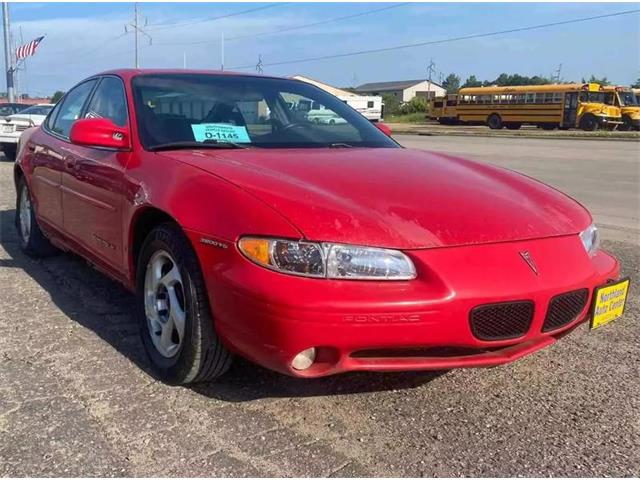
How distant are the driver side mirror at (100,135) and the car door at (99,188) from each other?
0.23ft

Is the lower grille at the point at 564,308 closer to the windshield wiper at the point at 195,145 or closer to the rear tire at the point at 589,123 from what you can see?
the windshield wiper at the point at 195,145

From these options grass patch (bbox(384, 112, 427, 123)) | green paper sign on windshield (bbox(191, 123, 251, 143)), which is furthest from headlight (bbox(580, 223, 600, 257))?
grass patch (bbox(384, 112, 427, 123))

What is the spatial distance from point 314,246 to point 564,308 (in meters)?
1.09

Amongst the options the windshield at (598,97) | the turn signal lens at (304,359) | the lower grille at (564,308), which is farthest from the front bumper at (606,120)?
the turn signal lens at (304,359)

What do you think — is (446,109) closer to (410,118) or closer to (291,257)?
(410,118)

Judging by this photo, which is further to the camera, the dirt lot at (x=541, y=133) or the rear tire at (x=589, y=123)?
the rear tire at (x=589, y=123)

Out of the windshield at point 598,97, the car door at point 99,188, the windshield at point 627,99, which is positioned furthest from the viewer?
the windshield at point 627,99

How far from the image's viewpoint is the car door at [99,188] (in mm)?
3463

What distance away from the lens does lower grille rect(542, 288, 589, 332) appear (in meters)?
2.65

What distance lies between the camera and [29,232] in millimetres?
5367

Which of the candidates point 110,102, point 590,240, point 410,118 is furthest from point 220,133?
point 410,118

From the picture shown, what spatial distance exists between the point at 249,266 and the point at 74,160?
212 centimetres

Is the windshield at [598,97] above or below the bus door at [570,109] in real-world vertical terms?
above

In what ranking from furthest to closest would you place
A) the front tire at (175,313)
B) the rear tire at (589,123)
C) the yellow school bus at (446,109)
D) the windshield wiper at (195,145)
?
the yellow school bus at (446,109)
the rear tire at (589,123)
the windshield wiper at (195,145)
the front tire at (175,313)
